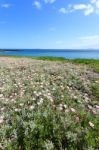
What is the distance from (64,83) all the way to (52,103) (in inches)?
136

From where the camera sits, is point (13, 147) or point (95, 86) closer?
point (13, 147)

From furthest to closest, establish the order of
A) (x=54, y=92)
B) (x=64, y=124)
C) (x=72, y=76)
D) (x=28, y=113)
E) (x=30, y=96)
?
(x=72, y=76) < (x=54, y=92) < (x=30, y=96) < (x=28, y=113) < (x=64, y=124)

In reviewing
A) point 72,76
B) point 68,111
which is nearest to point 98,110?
point 68,111

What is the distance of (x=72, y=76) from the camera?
12.0 meters

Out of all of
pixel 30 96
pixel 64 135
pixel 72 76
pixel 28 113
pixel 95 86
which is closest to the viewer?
pixel 64 135

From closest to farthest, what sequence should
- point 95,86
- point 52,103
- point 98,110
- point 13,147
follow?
point 13,147 < point 98,110 < point 52,103 < point 95,86

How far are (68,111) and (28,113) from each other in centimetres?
108

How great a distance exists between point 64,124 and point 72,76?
6745mm

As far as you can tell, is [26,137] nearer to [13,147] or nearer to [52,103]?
Answer: [13,147]

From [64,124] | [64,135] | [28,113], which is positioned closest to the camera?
[64,135]

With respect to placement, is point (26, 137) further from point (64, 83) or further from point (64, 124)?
point (64, 83)

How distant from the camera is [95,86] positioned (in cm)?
992

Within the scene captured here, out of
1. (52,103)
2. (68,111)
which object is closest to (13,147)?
(68,111)

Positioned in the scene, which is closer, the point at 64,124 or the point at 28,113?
the point at 64,124
